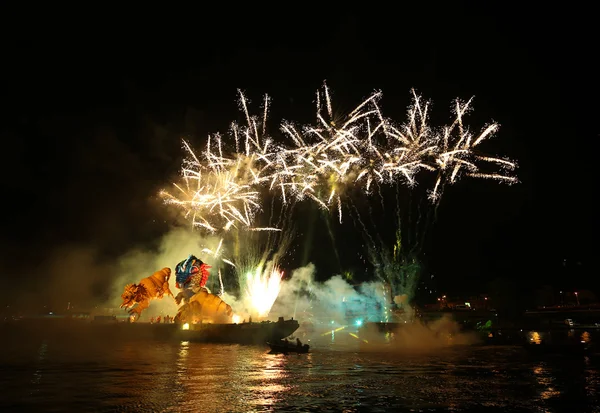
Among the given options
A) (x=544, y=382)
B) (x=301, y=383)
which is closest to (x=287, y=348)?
(x=301, y=383)

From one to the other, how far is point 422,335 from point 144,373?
35258mm

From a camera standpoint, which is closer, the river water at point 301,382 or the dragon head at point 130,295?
the river water at point 301,382

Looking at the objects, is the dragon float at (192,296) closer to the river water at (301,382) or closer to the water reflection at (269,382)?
the river water at (301,382)

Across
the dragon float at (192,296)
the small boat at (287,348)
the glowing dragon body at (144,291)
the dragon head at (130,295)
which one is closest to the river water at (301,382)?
the small boat at (287,348)

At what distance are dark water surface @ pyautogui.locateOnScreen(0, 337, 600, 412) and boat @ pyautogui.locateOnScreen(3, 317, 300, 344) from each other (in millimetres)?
15828

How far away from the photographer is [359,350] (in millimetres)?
44781

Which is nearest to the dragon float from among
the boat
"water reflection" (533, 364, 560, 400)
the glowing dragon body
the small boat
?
the glowing dragon body

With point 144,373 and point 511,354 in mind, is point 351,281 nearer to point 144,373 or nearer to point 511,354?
point 511,354

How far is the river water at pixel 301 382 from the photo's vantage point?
20859 millimetres

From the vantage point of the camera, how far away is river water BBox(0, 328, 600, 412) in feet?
68.4

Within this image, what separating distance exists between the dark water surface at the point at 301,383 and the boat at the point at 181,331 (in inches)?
623

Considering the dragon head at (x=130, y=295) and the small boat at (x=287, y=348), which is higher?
the dragon head at (x=130, y=295)

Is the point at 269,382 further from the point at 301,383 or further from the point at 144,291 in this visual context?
the point at 144,291

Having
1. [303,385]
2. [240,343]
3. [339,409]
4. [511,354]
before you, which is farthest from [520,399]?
[240,343]
